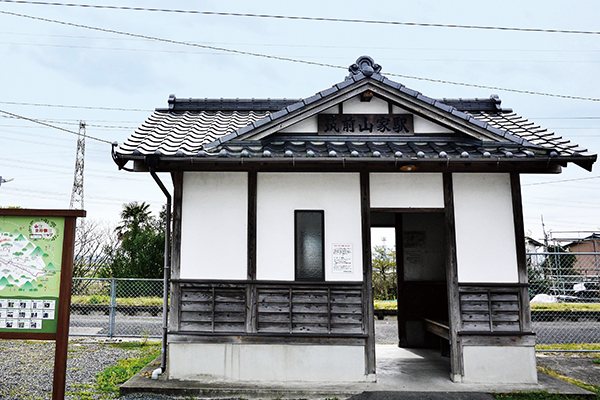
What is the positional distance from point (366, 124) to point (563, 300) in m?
8.03

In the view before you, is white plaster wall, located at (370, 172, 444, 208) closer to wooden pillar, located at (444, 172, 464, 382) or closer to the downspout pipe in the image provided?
wooden pillar, located at (444, 172, 464, 382)

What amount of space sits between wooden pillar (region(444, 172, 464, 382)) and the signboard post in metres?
5.18

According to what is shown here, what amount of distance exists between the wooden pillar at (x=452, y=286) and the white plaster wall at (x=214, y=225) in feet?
10.4

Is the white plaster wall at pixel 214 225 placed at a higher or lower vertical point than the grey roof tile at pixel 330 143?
lower

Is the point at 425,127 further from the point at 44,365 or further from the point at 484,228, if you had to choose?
the point at 44,365

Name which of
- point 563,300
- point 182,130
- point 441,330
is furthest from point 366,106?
point 563,300

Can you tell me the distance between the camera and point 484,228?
6.47 meters

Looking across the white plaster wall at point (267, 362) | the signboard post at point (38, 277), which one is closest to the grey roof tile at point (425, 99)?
A: the white plaster wall at point (267, 362)

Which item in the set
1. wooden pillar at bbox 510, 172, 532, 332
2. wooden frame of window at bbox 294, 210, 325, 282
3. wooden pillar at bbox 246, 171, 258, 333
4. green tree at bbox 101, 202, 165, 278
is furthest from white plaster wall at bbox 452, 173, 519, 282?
green tree at bbox 101, 202, 165, 278

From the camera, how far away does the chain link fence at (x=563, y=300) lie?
9688 millimetres

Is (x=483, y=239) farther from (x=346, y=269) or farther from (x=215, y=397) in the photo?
(x=215, y=397)

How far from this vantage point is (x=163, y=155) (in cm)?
592

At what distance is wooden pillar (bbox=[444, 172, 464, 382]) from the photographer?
6180 mm

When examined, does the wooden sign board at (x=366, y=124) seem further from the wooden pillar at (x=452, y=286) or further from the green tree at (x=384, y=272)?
the green tree at (x=384, y=272)
